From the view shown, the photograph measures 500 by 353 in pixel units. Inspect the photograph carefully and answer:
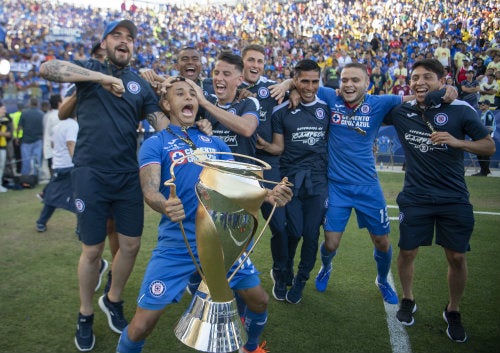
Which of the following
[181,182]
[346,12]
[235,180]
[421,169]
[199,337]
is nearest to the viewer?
[235,180]

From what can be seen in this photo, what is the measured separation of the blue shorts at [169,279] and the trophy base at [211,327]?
273mm

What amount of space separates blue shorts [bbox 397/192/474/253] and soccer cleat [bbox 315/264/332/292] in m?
0.94

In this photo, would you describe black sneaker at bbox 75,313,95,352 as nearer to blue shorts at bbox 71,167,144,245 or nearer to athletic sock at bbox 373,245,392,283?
blue shorts at bbox 71,167,144,245

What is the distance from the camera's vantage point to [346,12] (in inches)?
1126

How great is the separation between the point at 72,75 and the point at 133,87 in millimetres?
560

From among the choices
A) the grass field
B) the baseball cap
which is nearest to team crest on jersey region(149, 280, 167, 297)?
the grass field

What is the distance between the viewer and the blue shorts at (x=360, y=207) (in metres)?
4.52

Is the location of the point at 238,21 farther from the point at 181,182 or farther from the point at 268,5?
the point at 181,182

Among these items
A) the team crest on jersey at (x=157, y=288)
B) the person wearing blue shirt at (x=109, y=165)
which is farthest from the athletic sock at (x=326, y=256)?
the team crest on jersey at (x=157, y=288)

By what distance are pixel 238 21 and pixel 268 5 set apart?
3.22 metres

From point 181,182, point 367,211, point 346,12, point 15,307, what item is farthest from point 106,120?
point 346,12

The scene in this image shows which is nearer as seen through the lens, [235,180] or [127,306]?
[235,180]

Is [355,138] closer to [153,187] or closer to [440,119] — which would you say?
[440,119]

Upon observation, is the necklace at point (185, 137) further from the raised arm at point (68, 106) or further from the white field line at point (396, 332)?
the white field line at point (396, 332)
